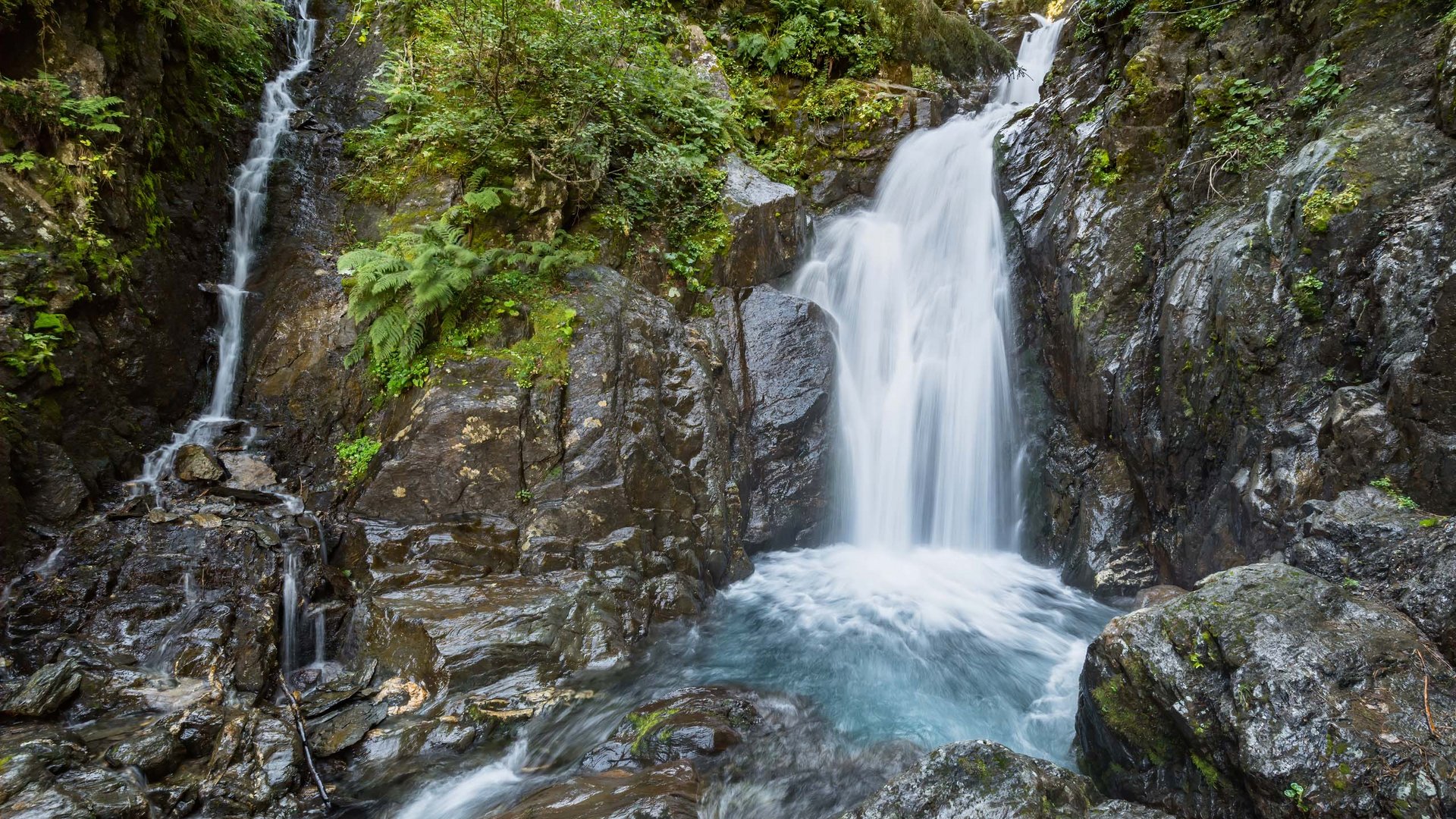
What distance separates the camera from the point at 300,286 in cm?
747

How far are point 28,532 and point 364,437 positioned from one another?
8.01ft

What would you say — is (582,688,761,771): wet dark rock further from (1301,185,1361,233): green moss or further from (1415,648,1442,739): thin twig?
(1301,185,1361,233): green moss

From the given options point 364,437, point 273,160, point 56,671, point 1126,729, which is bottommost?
point 56,671

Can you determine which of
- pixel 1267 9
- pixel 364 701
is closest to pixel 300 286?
pixel 364 701

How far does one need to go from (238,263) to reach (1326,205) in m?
10.9

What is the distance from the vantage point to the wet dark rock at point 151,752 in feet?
12.3

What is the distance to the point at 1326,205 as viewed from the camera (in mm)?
4738

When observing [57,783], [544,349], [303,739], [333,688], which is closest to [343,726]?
[303,739]

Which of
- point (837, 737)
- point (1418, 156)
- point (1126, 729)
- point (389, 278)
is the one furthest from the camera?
point (389, 278)

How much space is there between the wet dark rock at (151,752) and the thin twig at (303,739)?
1.97ft

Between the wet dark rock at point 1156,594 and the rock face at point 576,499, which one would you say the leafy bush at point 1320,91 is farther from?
the rock face at point 576,499

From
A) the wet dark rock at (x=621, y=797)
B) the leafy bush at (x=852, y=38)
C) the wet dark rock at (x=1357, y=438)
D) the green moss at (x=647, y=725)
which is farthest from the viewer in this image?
the leafy bush at (x=852, y=38)

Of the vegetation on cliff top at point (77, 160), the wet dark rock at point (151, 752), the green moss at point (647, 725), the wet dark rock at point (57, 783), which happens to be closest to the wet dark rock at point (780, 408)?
the green moss at point (647, 725)

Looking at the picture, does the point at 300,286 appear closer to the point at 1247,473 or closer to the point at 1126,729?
the point at 1126,729
